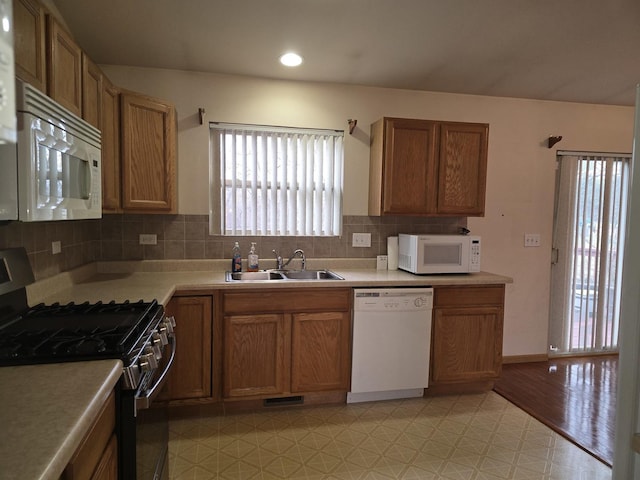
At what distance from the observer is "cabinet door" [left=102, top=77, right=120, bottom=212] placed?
7.77 ft

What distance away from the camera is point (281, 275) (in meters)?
3.04

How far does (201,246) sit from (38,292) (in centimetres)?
124

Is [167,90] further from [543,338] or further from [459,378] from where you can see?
[543,338]

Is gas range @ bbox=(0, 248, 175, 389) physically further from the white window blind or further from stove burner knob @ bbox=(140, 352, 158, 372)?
the white window blind

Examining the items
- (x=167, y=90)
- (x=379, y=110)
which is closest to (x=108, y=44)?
(x=167, y=90)

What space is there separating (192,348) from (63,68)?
5.58 feet

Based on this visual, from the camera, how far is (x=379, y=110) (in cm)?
336

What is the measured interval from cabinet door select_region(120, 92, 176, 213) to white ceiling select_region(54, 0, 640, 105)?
406 millimetres

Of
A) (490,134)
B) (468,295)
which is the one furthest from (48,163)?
(490,134)

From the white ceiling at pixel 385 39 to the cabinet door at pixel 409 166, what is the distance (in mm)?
435

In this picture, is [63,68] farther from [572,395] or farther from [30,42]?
[572,395]

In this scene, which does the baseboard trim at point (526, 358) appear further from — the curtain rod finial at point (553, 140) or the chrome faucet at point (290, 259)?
the chrome faucet at point (290, 259)

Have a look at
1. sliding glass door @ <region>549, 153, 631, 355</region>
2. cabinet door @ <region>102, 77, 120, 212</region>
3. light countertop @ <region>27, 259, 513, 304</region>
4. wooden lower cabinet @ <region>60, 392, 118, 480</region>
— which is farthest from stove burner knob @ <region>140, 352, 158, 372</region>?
sliding glass door @ <region>549, 153, 631, 355</region>

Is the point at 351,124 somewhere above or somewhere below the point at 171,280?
above
